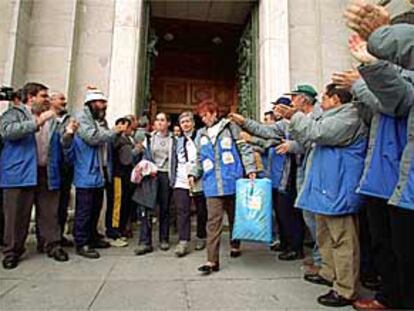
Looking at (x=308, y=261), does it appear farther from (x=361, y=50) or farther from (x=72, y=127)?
(x=72, y=127)

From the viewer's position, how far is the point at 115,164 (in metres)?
5.20

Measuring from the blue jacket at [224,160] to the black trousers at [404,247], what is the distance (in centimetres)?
178

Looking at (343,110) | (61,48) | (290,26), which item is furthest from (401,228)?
(61,48)

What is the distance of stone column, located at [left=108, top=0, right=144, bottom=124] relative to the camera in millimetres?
6355

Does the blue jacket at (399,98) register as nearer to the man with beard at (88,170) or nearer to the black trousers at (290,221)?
the black trousers at (290,221)

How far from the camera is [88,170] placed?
14.5 feet

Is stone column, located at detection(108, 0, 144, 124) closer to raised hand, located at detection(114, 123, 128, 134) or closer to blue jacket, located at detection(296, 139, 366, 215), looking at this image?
raised hand, located at detection(114, 123, 128, 134)

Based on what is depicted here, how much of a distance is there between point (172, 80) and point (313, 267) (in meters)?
9.01

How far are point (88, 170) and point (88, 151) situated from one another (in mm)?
233

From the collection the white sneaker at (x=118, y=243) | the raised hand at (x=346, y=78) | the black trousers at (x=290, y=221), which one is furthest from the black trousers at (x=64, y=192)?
the raised hand at (x=346, y=78)

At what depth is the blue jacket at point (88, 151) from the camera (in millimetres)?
4383

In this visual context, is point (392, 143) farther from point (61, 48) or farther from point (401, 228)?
point (61, 48)

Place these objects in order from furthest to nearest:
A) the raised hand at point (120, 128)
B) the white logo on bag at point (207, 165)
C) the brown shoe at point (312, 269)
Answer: the raised hand at point (120, 128)
the white logo on bag at point (207, 165)
the brown shoe at point (312, 269)

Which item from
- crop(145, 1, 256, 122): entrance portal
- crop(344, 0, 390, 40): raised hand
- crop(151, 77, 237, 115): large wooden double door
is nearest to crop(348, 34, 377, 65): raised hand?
crop(344, 0, 390, 40): raised hand
